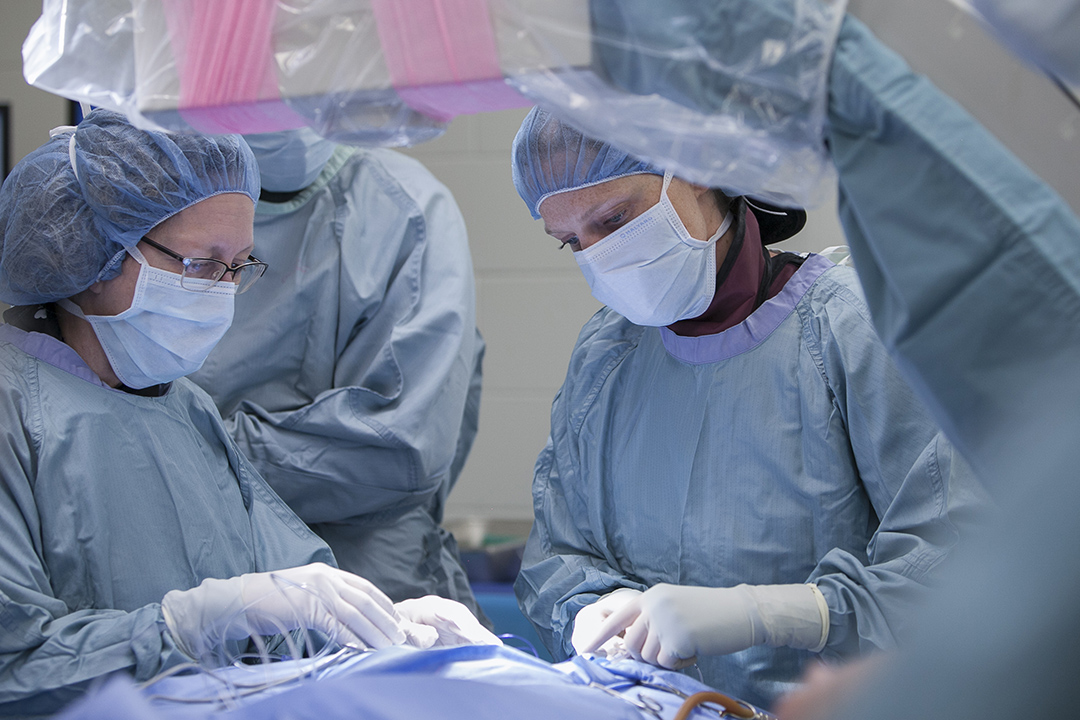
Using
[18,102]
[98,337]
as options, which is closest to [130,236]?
[98,337]

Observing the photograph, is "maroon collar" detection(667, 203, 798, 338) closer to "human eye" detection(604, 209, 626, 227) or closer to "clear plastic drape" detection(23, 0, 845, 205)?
"human eye" detection(604, 209, 626, 227)

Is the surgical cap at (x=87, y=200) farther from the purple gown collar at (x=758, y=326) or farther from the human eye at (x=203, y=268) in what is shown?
the purple gown collar at (x=758, y=326)

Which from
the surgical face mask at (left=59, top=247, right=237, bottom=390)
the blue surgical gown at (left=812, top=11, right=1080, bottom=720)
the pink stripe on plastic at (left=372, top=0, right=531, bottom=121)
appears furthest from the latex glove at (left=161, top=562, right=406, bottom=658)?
the blue surgical gown at (left=812, top=11, right=1080, bottom=720)

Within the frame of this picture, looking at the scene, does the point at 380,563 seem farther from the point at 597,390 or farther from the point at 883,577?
the point at 883,577

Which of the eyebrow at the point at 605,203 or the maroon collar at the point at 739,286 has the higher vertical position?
the eyebrow at the point at 605,203

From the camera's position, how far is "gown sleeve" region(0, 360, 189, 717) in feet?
4.13

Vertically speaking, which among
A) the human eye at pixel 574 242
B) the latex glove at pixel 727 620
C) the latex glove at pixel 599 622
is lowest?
the latex glove at pixel 599 622

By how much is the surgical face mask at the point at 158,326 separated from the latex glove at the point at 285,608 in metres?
0.40

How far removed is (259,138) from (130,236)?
520 millimetres

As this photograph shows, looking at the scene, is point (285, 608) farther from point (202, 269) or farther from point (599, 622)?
point (202, 269)

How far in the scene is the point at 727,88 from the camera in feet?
2.96

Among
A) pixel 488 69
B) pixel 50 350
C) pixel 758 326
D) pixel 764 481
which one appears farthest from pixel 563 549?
pixel 488 69

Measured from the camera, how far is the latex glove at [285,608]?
139cm

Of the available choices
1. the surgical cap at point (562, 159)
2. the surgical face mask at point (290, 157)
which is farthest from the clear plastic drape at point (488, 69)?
the surgical face mask at point (290, 157)
